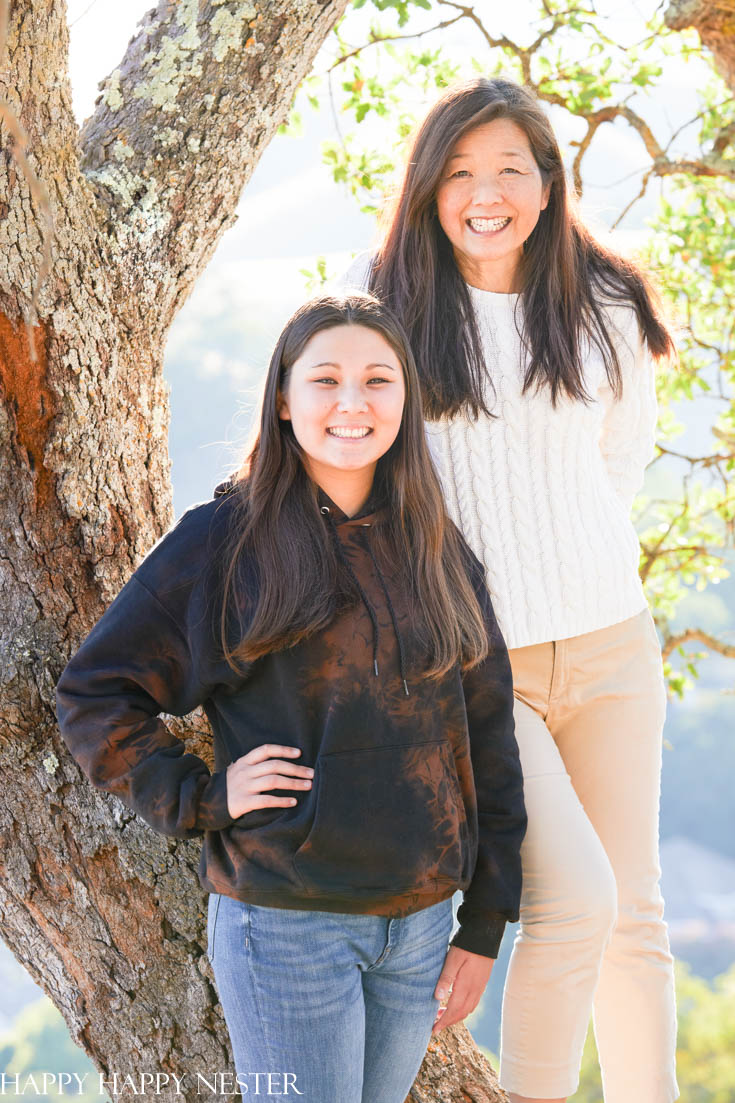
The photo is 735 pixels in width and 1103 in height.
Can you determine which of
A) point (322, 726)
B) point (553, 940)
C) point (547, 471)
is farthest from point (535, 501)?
Answer: point (553, 940)

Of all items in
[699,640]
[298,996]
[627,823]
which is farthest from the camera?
[699,640]

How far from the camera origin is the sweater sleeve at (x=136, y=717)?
63.9 inches

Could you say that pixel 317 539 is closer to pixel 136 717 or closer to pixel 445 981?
pixel 136 717

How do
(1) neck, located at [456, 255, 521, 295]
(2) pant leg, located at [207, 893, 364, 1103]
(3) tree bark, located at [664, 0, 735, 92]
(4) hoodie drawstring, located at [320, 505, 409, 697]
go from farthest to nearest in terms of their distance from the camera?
(3) tree bark, located at [664, 0, 735, 92]
(1) neck, located at [456, 255, 521, 295]
(4) hoodie drawstring, located at [320, 505, 409, 697]
(2) pant leg, located at [207, 893, 364, 1103]

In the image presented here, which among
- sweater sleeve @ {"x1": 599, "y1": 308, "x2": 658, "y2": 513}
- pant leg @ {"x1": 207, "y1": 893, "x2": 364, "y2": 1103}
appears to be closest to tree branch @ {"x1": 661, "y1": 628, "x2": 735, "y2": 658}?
sweater sleeve @ {"x1": 599, "y1": 308, "x2": 658, "y2": 513}

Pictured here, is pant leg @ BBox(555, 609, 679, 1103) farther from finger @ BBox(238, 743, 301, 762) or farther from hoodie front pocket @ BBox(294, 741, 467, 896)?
finger @ BBox(238, 743, 301, 762)

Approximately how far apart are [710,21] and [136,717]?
3283 mm

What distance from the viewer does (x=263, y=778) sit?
159 centimetres

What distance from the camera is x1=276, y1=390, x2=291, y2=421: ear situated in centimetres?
180

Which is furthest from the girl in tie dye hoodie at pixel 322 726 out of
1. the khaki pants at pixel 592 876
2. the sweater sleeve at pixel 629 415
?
the sweater sleeve at pixel 629 415

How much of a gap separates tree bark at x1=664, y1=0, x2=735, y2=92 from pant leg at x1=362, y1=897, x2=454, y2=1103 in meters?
3.20

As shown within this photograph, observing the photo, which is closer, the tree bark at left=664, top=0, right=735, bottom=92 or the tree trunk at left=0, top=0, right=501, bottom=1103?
the tree trunk at left=0, top=0, right=501, bottom=1103

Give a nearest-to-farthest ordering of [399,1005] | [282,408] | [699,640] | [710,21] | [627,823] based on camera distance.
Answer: [399,1005] < [282,408] < [627,823] < [710,21] < [699,640]

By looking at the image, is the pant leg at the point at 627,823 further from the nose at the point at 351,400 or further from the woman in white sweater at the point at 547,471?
the nose at the point at 351,400
